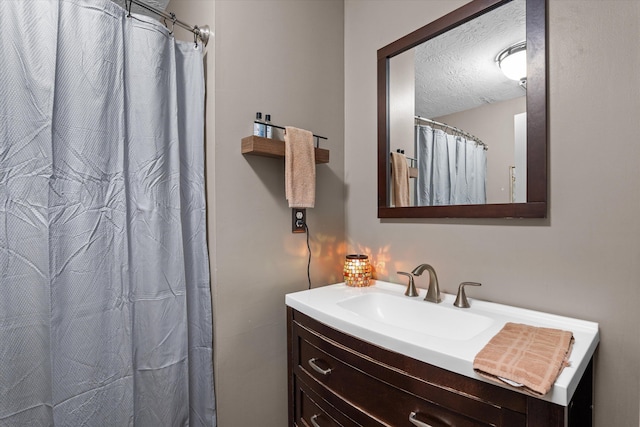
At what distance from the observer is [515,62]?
1.10 metres

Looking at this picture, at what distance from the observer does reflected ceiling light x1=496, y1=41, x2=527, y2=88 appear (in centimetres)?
107

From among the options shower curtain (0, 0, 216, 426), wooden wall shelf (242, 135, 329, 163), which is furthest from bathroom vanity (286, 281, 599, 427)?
wooden wall shelf (242, 135, 329, 163)

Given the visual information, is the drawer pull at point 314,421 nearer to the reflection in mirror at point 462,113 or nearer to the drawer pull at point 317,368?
the drawer pull at point 317,368

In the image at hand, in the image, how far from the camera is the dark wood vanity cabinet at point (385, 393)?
70cm

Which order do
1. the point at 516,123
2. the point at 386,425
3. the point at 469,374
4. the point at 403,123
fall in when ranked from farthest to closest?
the point at 403,123 < the point at 516,123 < the point at 386,425 < the point at 469,374

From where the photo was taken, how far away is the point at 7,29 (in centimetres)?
92

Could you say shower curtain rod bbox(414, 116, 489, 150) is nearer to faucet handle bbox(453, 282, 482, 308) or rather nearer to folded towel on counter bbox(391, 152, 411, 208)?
folded towel on counter bbox(391, 152, 411, 208)

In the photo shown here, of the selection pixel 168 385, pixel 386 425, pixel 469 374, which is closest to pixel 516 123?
pixel 469 374

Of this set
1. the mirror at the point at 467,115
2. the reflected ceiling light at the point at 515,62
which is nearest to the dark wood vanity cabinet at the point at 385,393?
the mirror at the point at 467,115

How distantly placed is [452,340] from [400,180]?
30.8 inches

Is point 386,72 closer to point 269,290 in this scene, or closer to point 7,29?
point 269,290

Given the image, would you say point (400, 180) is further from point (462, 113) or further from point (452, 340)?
point (452, 340)

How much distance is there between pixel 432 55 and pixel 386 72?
0.73ft

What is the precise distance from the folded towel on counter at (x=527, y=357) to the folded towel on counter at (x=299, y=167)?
848mm
